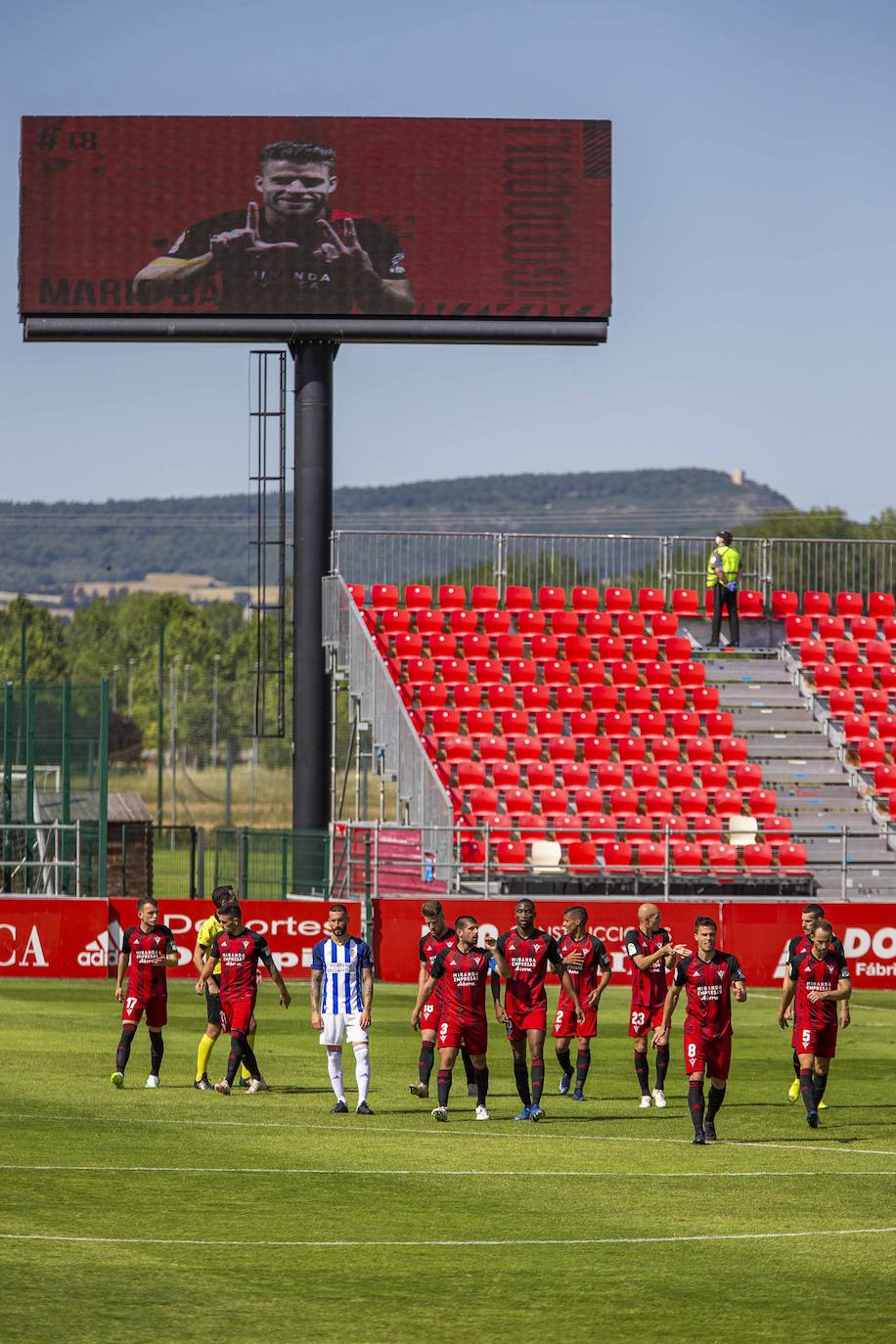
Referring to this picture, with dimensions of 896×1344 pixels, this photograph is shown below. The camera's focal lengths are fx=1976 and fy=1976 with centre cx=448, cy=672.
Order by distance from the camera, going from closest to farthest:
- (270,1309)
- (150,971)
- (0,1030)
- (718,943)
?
(270,1309), (150,971), (0,1030), (718,943)

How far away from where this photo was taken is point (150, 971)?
19609 millimetres

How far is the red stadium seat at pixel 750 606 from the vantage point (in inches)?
1630

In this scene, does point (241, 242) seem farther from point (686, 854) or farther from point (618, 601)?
point (686, 854)

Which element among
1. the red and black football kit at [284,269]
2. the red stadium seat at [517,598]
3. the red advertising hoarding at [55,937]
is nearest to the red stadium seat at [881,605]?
the red stadium seat at [517,598]

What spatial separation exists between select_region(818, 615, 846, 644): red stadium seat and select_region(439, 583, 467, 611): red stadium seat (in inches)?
298

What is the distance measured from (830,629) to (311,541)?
11470 mm

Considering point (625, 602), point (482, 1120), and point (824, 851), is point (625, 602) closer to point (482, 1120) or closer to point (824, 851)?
point (824, 851)

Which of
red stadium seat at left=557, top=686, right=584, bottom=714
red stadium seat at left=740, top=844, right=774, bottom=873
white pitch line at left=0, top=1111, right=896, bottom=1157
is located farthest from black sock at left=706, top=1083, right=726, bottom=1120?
red stadium seat at left=557, top=686, right=584, bottom=714

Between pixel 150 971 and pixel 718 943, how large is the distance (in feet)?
40.0

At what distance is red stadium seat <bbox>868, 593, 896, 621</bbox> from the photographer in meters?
41.9

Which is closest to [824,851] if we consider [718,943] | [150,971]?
[718,943]

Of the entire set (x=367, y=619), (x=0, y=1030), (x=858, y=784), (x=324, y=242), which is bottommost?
(x=0, y=1030)

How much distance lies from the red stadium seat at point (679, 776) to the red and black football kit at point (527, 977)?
18.0 m

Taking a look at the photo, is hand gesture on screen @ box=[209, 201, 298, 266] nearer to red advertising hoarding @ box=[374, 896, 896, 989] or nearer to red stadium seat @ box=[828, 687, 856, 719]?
red advertising hoarding @ box=[374, 896, 896, 989]
